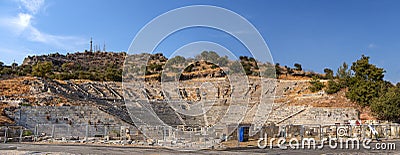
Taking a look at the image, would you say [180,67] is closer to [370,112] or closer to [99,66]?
[370,112]

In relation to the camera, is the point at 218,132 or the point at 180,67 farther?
the point at 218,132

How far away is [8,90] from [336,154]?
33615 mm

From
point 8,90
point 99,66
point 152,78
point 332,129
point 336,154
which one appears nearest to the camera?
point 336,154

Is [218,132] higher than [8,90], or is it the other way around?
[8,90]

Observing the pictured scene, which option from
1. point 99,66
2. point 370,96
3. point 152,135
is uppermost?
point 99,66

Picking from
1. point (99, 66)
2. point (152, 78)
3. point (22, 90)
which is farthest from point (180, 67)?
point (99, 66)

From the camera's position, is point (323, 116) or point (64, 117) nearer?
point (64, 117)

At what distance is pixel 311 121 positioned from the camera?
32.4 meters

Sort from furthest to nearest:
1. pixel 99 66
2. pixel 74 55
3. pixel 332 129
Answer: pixel 74 55 → pixel 99 66 → pixel 332 129

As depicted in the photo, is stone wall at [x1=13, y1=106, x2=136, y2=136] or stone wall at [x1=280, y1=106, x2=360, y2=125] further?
stone wall at [x1=280, y1=106, x2=360, y2=125]

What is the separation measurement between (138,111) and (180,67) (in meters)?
13.9

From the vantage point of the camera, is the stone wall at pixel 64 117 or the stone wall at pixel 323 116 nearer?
the stone wall at pixel 64 117

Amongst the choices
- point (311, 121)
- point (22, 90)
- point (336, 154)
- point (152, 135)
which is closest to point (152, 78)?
point (22, 90)

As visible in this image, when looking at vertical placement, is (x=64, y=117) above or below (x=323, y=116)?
below
